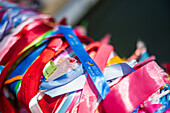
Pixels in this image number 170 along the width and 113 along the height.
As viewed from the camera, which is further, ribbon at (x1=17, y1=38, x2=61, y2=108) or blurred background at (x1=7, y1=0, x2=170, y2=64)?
blurred background at (x1=7, y1=0, x2=170, y2=64)

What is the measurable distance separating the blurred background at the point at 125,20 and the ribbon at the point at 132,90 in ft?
1.35

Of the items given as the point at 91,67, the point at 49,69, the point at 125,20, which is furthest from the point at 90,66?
the point at 125,20

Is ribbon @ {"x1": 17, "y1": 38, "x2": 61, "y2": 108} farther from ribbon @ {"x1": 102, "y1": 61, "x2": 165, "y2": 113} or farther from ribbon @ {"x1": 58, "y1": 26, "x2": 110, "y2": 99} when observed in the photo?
ribbon @ {"x1": 102, "y1": 61, "x2": 165, "y2": 113}

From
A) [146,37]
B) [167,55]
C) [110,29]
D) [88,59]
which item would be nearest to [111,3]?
[110,29]

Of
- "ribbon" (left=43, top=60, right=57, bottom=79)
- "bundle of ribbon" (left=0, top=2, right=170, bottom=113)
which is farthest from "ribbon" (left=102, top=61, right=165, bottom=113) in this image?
"ribbon" (left=43, top=60, right=57, bottom=79)

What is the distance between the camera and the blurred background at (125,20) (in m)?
0.83

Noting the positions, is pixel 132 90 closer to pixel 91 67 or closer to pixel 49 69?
pixel 91 67

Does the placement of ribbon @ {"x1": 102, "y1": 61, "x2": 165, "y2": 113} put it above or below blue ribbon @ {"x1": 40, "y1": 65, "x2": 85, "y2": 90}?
below

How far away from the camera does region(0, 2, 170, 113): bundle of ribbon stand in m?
0.39

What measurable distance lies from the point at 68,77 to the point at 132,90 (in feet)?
0.51

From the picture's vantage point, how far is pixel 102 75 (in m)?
0.41

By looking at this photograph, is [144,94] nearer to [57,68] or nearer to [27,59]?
[57,68]

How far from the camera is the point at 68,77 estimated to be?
0.42 metres

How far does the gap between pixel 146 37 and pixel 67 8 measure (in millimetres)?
497
